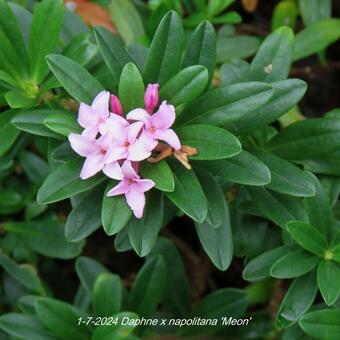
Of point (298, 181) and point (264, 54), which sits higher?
point (264, 54)

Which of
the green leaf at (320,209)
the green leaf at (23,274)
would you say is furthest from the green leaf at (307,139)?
the green leaf at (23,274)

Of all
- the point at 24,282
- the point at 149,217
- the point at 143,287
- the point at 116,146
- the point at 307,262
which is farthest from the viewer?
the point at 24,282

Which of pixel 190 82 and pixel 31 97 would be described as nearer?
pixel 190 82

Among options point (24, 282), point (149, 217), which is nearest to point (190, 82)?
point (149, 217)

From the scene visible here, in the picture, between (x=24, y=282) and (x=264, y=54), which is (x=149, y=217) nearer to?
(x=264, y=54)

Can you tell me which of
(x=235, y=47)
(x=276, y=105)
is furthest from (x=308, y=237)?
(x=235, y=47)

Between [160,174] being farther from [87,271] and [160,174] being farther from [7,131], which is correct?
[87,271]
